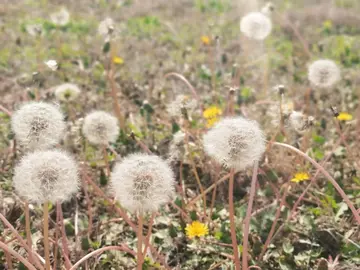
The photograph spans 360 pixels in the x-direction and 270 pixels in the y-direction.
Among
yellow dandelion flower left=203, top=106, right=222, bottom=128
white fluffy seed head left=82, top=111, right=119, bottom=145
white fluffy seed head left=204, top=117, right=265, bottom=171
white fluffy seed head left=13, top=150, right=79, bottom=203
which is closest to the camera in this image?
white fluffy seed head left=13, top=150, right=79, bottom=203

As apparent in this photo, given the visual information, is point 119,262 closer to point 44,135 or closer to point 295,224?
point 44,135

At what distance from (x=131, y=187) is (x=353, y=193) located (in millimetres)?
1847

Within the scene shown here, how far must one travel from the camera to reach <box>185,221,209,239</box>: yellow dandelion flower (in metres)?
2.74

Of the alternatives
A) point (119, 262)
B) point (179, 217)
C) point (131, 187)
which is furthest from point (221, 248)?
point (131, 187)

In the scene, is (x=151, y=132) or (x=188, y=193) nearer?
(x=188, y=193)

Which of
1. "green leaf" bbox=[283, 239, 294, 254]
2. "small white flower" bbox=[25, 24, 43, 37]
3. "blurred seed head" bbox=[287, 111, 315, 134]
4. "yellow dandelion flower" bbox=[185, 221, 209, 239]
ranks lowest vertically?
"green leaf" bbox=[283, 239, 294, 254]

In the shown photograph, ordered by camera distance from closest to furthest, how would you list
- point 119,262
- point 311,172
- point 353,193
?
point 119,262
point 353,193
point 311,172

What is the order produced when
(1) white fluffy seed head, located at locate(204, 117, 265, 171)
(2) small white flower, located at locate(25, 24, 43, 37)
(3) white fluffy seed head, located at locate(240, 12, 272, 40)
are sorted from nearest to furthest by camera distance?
(1) white fluffy seed head, located at locate(204, 117, 265, 171) < (2) small white flower, located at locate(25, 24, 43, 37) < (3) white fluffy seed head, located at locate(240, 12, 272, 40)

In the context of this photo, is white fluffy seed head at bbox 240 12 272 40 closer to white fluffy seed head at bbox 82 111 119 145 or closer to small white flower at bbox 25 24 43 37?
small white flower at bbox 25 24 43 37

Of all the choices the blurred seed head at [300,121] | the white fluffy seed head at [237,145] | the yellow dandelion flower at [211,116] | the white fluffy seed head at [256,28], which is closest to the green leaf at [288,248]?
the blurred seed head at [300,121]

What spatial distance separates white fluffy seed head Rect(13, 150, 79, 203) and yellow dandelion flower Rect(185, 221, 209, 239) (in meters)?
0.95

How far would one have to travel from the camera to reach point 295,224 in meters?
3.05

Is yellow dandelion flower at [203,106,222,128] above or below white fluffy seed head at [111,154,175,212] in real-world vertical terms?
below

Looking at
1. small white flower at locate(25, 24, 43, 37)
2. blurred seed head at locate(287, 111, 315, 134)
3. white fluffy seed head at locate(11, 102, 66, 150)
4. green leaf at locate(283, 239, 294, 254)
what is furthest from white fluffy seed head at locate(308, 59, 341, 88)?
small white flower at locate(25, 24, 43, 37)
